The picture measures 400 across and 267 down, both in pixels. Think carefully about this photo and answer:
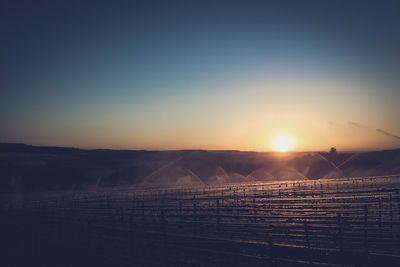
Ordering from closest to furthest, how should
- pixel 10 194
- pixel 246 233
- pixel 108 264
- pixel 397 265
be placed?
1. pixel 397 265
2. pixel 108 264
3. pixel 246 233
4. pixel 10 194

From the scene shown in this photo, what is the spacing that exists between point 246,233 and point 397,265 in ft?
43.6

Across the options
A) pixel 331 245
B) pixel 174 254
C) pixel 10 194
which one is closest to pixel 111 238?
pixel 174 254

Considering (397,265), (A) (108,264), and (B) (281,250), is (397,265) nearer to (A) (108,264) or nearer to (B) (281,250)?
(B) (281,250)

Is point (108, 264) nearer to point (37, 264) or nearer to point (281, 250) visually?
point (37, 264)

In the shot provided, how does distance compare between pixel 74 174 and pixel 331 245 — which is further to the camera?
pixel 74 174

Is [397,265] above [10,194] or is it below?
above

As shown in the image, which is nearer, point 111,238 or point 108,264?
point 108,264

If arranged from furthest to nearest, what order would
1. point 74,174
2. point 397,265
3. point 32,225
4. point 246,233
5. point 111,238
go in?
point 74,174
point 32,225
point 246,233
point 111,238
point 397,265

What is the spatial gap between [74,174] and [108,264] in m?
157

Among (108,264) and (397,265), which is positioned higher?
(397,265)

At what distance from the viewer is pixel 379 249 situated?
17844 millimetres

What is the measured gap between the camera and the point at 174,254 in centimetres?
A: 1828

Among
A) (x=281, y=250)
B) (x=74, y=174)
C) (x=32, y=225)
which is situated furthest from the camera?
(x=74, y=174)

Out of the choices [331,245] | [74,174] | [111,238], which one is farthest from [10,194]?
[331,245]
